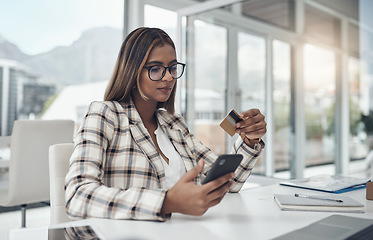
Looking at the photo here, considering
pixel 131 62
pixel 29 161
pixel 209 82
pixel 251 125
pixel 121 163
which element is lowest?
pixel 29 161

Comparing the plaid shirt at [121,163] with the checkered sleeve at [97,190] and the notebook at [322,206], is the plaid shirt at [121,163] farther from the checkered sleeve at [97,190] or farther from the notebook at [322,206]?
the notebook at [322,206]

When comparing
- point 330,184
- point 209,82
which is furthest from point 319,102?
point 330,184

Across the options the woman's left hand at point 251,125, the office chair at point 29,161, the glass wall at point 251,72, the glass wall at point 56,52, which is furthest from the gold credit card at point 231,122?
the glass wall at point 56,52

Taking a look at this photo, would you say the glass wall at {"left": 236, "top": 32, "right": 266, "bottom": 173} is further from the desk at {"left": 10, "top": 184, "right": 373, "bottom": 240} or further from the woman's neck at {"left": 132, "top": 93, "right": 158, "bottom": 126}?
the desk at {"left": 10, "top": 184, "right": 373, "bottom": 240}

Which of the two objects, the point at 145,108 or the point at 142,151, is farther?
the point at 145,108

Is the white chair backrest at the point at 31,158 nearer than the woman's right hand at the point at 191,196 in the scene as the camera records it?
No

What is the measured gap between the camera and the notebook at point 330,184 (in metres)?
1.25

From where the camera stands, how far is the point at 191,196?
0.80m

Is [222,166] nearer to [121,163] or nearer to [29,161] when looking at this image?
[121,163]

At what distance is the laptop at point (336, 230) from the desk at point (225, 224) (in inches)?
1.0

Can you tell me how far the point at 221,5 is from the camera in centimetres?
329

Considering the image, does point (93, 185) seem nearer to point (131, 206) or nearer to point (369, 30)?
Answer: point (131, 206)

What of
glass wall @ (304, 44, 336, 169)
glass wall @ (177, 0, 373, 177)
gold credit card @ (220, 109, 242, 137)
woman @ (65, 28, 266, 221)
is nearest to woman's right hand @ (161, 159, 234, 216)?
woman @ (65, 28, 266, 221)

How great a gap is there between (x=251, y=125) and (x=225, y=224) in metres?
0.50
